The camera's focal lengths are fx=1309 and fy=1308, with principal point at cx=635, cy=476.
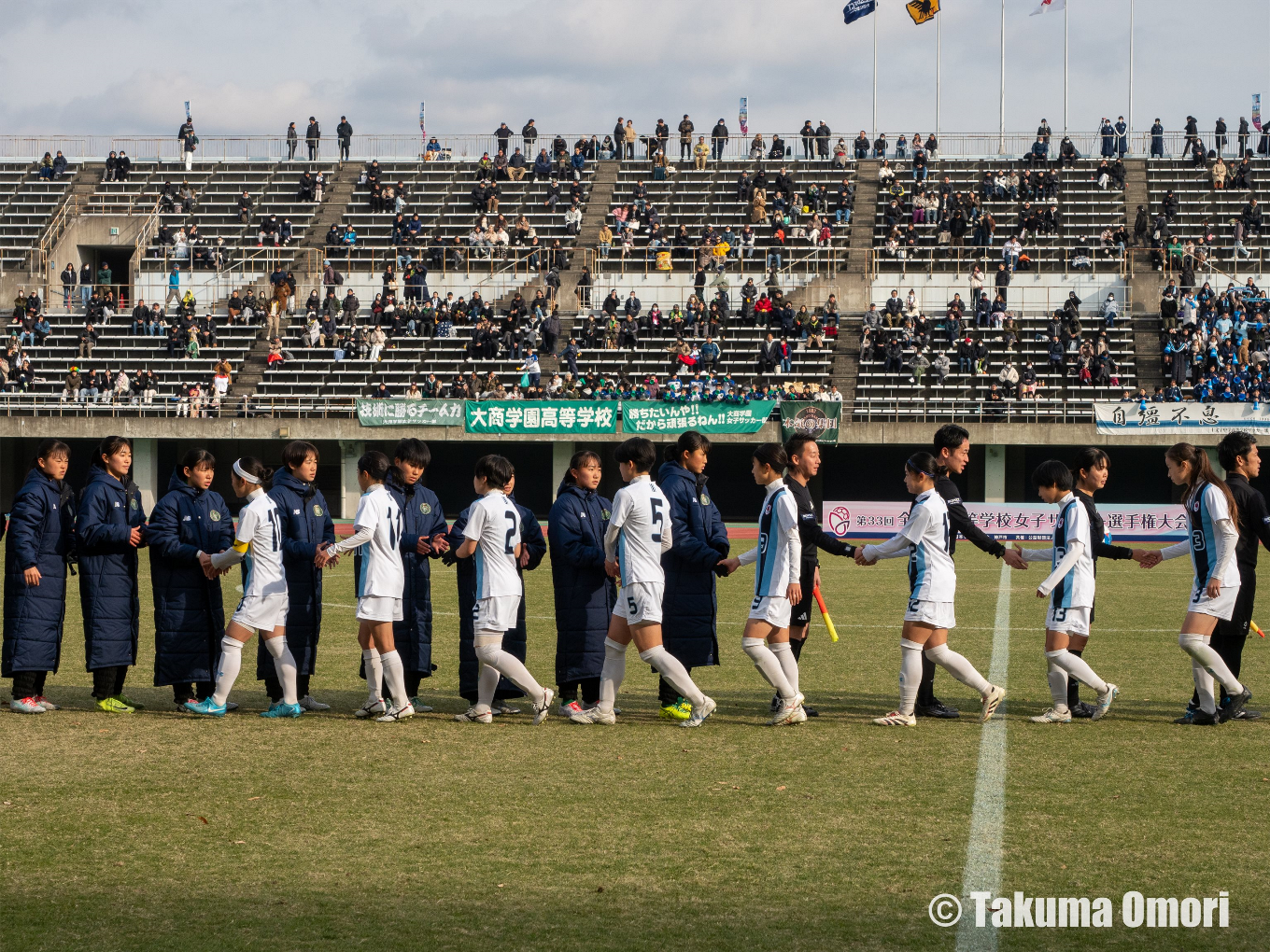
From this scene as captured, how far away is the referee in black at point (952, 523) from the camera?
9.14 meters

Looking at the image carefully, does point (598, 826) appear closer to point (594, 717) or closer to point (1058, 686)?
point (594, 717)

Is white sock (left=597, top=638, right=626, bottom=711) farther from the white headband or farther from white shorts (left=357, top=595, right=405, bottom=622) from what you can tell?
the white headband

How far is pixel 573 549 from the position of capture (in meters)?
9.27

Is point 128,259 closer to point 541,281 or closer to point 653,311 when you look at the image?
point 541,281

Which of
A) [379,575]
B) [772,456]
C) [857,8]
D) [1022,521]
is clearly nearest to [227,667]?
[379,575]

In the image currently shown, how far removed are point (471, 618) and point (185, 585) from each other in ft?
6.87

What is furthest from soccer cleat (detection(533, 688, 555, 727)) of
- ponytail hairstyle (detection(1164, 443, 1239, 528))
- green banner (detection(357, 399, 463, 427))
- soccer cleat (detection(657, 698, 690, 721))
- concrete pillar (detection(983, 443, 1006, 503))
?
concrete pillar (detection(983, 443, 1006, 503))

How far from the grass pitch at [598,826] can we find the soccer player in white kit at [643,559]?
43cm

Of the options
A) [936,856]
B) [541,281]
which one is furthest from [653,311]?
[936,856]

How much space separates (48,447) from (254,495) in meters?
1.69

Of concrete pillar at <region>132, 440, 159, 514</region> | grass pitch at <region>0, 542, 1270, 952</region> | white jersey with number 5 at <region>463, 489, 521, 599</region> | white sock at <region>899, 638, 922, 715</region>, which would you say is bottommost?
grass pitch at <region>0, 542, 1270, 952</region>

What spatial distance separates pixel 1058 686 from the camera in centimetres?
920

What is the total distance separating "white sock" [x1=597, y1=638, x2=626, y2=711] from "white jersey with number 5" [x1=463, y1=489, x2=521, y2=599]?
77cm

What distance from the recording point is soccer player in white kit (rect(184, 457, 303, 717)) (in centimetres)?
907
